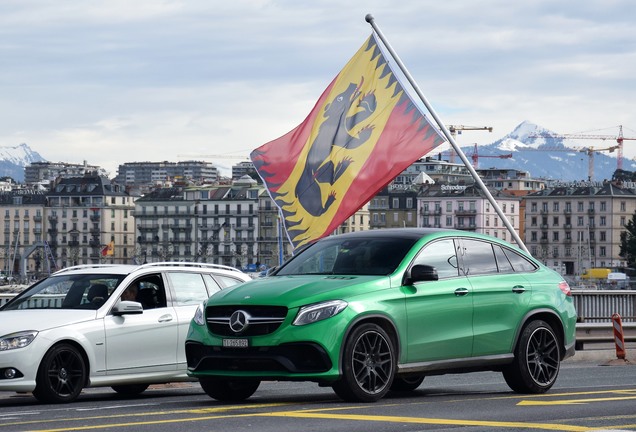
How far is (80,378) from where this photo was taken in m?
15.8

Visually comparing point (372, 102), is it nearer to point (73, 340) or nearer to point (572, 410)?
point (73, 340)

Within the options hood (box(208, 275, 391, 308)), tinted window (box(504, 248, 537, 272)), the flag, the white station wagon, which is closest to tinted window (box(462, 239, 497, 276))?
tinted window (box(504, 248, 537, 272))

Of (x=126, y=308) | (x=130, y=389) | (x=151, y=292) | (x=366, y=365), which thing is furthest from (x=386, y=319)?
(x=130, y=389)

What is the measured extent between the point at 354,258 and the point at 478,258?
1485 millimetres

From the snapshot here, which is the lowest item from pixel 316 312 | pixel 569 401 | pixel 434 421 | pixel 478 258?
pixel 569 401

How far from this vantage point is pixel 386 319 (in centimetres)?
1378

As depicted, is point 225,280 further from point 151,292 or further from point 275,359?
point 275,359

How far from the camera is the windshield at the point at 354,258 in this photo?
567 inches

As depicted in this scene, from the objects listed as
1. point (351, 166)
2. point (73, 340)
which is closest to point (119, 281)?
point (73, 340)

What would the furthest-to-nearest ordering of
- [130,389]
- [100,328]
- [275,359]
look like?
[130,389] < [100,328] < [275,359]

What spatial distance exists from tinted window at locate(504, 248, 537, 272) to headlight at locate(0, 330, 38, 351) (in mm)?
4957

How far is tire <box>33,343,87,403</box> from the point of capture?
1528 centimetres

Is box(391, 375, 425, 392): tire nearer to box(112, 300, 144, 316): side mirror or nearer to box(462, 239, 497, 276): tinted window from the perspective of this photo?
box(462, 239, 497, 276): tinted window

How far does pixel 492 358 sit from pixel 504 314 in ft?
1.59
